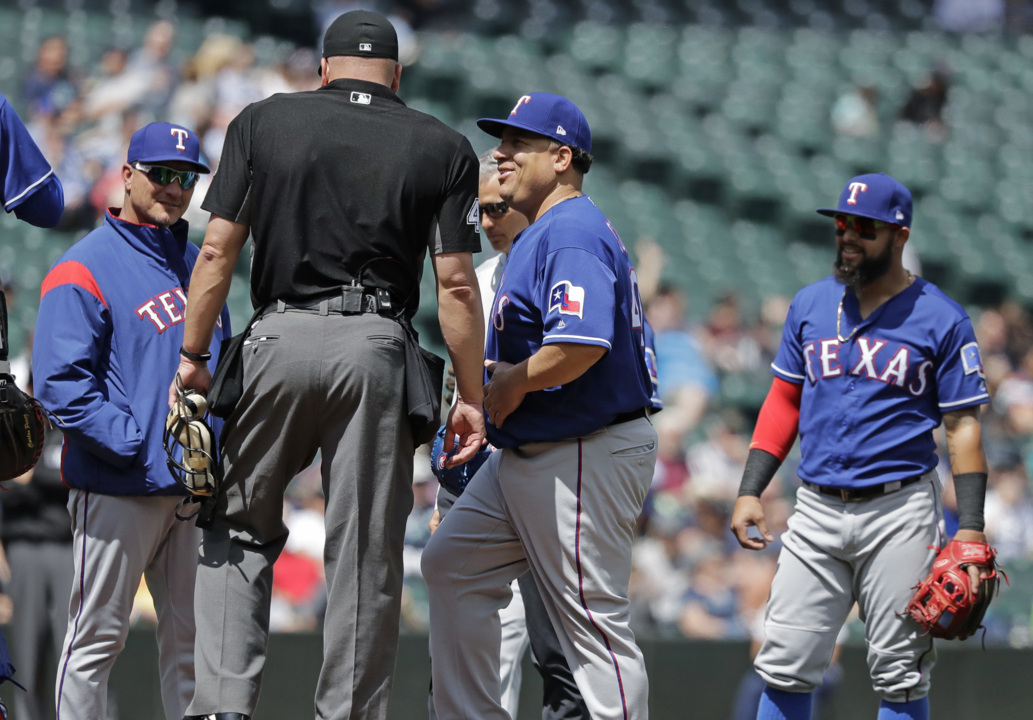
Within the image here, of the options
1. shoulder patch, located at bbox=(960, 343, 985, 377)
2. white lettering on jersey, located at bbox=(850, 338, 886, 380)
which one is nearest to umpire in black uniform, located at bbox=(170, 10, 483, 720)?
white lettering on jersey, located at bbox=(850, 338, 886, 380)

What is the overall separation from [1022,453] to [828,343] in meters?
5.10

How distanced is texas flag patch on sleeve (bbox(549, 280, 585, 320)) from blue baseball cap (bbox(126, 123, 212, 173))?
55.3 inches

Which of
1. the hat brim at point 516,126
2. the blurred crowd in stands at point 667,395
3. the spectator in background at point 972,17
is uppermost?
the spectator in background at point 972,17

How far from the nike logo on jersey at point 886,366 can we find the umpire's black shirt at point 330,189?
1519 millimetres

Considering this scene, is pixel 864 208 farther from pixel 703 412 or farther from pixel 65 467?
pixel 703 412

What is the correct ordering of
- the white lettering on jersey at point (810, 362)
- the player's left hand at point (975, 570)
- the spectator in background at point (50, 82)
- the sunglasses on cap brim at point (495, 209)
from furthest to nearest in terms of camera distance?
the spectator in background at point (50, 82), the sunglasses on cap brim at point (495, 209), the white lettering on jersey at point (810, 362), the player's left hand at point (975, 570)

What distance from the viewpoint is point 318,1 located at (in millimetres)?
12289

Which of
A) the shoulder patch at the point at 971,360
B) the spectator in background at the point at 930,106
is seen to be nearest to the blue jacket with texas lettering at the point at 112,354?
the shoulder patch at the point at 971,360

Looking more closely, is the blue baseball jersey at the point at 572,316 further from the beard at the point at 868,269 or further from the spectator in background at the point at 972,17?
the spectator in background at the point at 972,17

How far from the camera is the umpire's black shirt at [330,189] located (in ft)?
10.4

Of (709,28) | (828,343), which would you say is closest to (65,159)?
(828,343)

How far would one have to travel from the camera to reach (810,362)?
4.22m

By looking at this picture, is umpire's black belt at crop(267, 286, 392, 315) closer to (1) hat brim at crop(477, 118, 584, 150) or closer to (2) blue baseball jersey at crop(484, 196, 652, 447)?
(2) blue baseball jersey at crop(484, 196, 652, 447)

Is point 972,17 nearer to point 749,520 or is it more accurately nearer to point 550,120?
point 749,520
